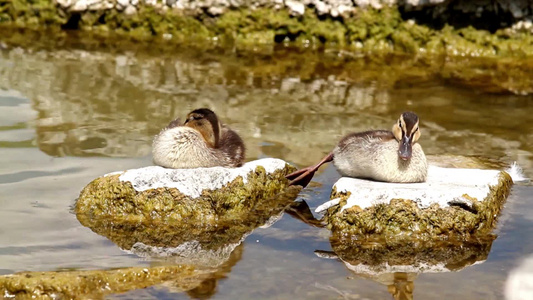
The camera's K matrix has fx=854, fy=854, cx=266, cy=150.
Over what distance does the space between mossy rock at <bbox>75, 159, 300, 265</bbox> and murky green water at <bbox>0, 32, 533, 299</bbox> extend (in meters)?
0.23

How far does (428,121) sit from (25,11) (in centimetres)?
847

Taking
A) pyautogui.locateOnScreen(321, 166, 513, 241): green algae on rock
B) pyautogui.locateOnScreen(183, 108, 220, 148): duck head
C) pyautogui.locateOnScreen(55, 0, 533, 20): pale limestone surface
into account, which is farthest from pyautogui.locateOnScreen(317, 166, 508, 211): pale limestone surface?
pyautogui.locateOnScreen(55, 0, 533, 20): pale limestone surface

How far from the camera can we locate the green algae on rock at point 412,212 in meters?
7.22

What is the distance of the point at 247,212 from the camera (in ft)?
25.5

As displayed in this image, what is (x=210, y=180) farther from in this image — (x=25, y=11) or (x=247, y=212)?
(x=25, y=11)

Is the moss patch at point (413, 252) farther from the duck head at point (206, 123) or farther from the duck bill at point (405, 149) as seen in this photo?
the duck head at point (206, 123)

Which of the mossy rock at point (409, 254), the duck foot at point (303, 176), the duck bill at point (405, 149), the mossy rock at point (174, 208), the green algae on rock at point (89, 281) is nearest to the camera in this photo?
the green algae on rock at point (89, 281)

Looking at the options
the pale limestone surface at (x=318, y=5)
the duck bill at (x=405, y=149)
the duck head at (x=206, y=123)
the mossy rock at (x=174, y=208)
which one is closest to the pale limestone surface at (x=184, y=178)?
the mossy rock at (x=174, y=208)

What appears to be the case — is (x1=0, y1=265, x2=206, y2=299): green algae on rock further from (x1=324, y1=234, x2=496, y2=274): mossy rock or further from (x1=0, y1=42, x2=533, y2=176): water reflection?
(x1=0, y1=42, x2=533, y2=176): water reflection

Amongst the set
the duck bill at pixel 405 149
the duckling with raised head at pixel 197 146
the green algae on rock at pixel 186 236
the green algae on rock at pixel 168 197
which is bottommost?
the green algae on rock at pixel 186 236

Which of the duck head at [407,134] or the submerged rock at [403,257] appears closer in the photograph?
the submerged rock at [403,257]

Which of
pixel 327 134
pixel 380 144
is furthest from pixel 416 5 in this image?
pixel 380 144

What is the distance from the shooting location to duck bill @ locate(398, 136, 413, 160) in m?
7.67

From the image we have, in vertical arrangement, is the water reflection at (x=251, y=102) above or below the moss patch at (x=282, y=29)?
below
